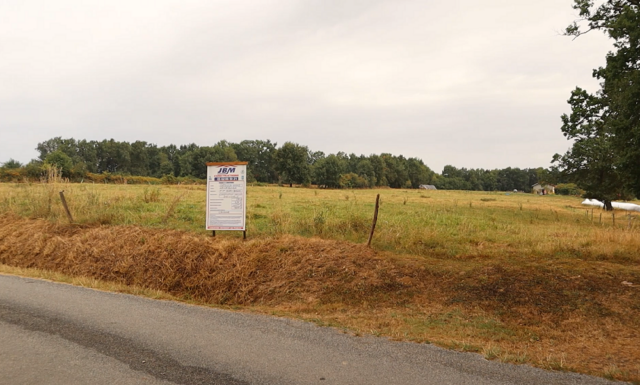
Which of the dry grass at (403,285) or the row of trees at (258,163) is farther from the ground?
the row of trees at (258,163)

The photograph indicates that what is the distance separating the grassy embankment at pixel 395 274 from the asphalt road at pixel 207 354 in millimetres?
645

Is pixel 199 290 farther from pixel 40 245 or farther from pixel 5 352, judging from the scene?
pixel 40 245

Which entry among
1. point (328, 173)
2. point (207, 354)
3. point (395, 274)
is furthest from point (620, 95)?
point (328, 173)

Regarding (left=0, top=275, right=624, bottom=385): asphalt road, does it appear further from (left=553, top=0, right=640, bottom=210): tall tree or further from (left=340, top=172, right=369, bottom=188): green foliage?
(left=340, top=172, right=369, bottom=188): green foliage

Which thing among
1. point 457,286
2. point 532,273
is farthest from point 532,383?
point 532,273

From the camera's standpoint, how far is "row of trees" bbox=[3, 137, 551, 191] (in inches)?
3725

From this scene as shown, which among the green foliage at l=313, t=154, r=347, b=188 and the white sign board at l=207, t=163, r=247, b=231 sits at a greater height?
the green foliage at l=313, t=154, r=347, b=188

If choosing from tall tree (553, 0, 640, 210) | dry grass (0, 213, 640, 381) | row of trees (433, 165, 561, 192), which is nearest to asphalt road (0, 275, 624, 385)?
dry grass (0, 213, 640, 381)

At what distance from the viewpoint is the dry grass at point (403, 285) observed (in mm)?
6198

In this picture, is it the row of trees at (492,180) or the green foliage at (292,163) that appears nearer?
the green foliage at (292,163)

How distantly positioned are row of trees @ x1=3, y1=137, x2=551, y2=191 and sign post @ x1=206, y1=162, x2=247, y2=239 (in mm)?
74143

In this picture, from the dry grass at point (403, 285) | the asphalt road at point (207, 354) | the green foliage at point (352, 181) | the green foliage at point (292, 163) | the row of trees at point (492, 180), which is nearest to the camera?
the asphalt road at point (207, 354)

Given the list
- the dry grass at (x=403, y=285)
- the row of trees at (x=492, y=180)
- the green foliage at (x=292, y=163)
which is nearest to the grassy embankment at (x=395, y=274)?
the dry grass at (x=403, y=285)

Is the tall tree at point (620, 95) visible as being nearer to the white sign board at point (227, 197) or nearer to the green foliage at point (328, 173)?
the white sign board at point (227, 197)
